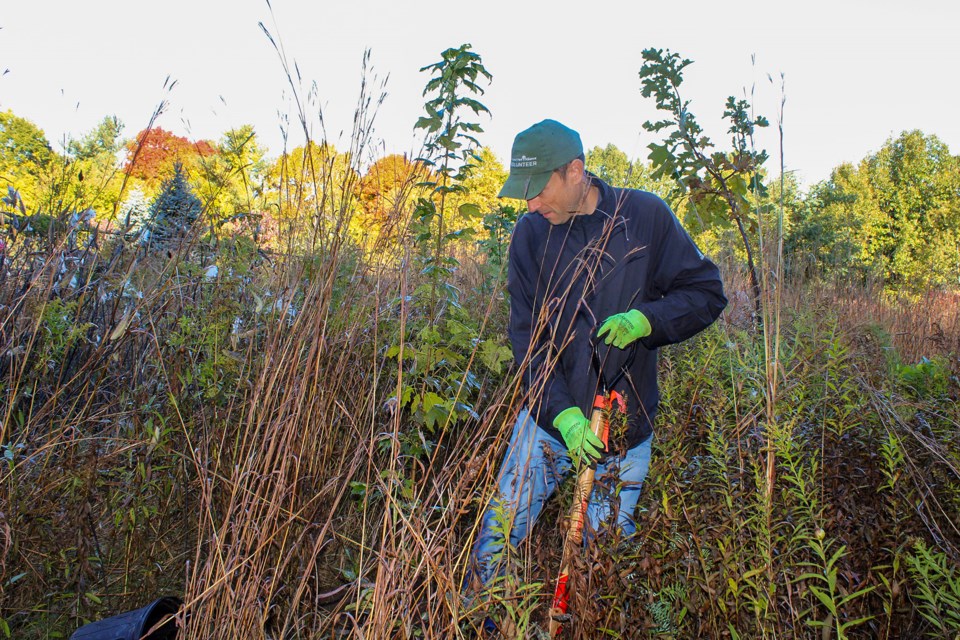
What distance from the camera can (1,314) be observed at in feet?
7.54

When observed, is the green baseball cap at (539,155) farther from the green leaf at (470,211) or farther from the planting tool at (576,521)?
the planting tool at (576,521)

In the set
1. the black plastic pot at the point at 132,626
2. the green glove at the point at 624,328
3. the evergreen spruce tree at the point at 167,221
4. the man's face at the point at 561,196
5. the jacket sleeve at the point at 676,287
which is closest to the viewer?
the black plastic pot at the point at 132,626

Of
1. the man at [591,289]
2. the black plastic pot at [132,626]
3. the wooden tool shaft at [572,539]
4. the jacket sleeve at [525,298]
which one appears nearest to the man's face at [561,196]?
the man at [591,289]

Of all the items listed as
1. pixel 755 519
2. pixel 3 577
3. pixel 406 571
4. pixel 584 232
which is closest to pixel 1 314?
pixel 3 577

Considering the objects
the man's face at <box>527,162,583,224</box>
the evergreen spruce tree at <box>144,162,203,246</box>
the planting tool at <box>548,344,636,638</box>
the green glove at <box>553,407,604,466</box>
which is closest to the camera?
the planting tool at <box>548,344,636,638</box>

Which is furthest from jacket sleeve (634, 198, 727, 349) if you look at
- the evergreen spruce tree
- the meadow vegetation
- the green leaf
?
the evergreen spruce tree

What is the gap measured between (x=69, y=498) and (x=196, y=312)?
743 millimetres

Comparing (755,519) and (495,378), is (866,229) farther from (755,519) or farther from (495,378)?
(755,519)

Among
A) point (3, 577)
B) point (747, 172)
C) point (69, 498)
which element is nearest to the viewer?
point (3, 577)

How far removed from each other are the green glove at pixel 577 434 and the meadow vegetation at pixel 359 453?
15cm

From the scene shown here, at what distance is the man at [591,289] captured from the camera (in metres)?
2.29

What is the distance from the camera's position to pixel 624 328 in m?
2.21

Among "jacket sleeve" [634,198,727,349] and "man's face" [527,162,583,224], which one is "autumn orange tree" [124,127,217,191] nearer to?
"man's face" [527,162,583,224]

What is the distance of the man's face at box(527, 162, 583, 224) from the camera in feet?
7.95
